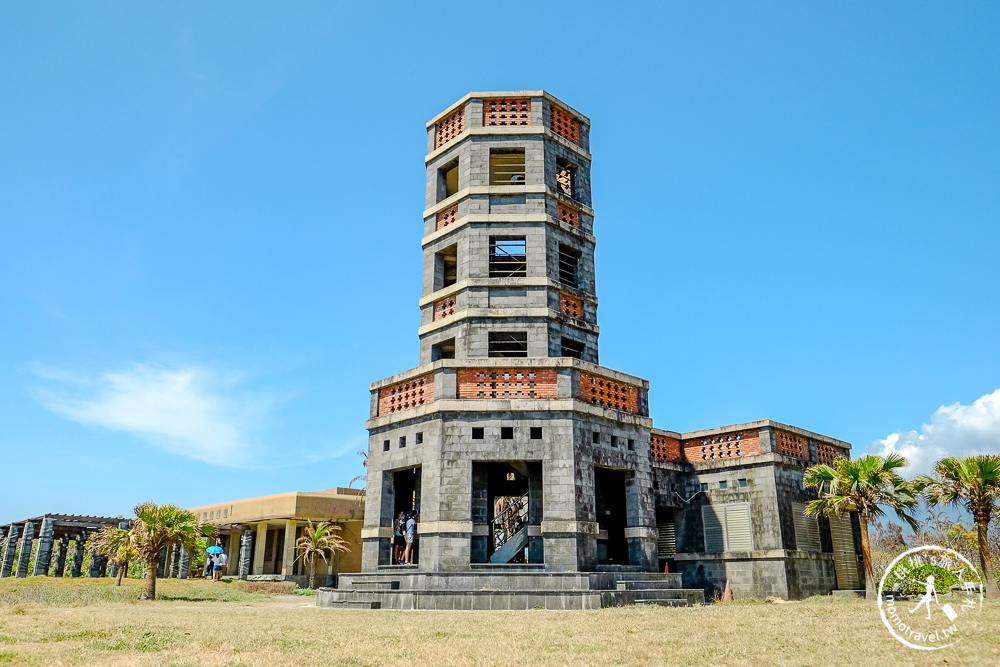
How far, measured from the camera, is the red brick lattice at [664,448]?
29.0 metres

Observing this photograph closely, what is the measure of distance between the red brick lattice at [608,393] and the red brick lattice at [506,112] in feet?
38.3

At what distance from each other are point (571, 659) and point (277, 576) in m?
35.3

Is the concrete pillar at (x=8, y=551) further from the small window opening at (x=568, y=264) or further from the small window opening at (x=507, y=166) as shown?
the small window opening at (x=568, y=264)

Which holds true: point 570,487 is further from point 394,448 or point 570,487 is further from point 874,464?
point 874,464

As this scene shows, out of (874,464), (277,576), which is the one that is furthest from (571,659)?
(277,576)

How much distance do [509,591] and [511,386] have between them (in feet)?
22.3

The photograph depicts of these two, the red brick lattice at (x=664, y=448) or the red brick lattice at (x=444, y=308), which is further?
the red brick lattice at (x=444, y=308)

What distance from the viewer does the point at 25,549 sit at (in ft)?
136

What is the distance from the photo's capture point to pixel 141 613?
20.0 m

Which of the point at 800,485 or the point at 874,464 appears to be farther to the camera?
the point at 800,485

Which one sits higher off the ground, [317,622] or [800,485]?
[800,485]

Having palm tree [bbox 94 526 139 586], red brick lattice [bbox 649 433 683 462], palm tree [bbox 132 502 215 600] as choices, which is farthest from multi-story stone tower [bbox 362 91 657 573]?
palm tree [bbox 94 526 139 586]

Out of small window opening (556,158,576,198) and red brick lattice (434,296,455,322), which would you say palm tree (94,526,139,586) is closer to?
red brick lattice (434,296,455,322)

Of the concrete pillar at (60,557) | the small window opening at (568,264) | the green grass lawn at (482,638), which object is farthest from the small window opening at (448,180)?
the concrete pillar at (60,557)
